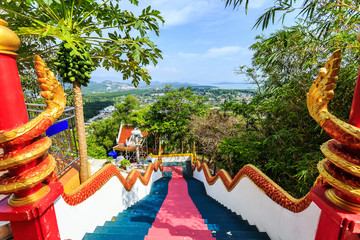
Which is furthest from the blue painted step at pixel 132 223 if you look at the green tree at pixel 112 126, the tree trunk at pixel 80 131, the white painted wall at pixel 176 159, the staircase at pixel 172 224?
the green tree at pixel 112 126

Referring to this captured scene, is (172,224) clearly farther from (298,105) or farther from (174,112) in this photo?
(174,112)

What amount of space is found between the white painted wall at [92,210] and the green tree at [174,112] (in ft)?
27.1

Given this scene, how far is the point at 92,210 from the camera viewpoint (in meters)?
2.65

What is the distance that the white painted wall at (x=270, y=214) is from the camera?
5.74ft

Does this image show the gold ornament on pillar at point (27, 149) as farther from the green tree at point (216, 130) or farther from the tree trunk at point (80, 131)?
the green tree at point (216, 130)

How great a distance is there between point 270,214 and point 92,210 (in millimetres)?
2800

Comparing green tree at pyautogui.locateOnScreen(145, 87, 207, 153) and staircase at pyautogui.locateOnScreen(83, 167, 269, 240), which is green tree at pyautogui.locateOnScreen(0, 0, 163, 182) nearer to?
staircase at pyautogui.locateOnScreen(83, 167, 269, 240)

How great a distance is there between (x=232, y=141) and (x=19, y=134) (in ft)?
22.7

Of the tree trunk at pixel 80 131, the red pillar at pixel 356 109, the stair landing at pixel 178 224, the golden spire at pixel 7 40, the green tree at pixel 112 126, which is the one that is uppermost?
the golden spire at pixel 7 40

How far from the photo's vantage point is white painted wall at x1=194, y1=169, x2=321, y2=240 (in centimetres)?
175

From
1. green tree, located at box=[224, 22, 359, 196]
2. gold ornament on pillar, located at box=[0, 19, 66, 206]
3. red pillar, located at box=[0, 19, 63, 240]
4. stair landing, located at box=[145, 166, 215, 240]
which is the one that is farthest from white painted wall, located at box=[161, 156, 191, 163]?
gold ornament on pillar, located at box=[0, 19, 66, 206]

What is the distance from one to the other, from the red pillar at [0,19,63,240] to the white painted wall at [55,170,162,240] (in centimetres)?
60

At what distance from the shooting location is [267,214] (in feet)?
8.74

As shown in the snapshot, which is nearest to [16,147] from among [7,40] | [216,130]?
[7,40]
